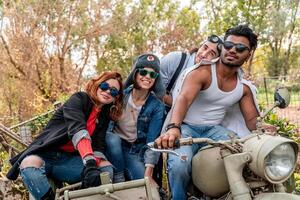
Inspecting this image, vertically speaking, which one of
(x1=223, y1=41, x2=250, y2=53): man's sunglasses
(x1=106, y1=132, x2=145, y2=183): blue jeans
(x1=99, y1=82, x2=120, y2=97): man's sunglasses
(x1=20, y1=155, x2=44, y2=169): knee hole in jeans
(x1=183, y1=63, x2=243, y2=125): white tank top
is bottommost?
(x1=106, y1=132, x2=145, y2=183): blue jeans

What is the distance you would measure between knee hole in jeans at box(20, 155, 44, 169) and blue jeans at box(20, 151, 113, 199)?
26 mm

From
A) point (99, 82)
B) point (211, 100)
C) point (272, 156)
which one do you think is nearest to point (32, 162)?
point (99, 82)

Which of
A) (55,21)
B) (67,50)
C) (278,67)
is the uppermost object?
(55,21)

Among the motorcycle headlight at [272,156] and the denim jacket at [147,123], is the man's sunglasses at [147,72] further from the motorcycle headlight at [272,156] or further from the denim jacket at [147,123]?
the motorcycle headlight at [272,156]

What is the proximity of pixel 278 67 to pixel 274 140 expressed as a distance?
125 ft

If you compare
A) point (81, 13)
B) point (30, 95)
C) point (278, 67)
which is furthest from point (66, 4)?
point (278, 67)

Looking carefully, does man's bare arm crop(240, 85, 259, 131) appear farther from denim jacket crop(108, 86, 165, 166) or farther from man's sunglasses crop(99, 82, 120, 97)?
man's sunglasses crop(99, 82, 120, 97)

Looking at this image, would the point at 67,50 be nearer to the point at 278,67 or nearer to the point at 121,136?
the point at 121,136

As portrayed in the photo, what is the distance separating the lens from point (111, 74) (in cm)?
385

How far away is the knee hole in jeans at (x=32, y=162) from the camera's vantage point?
3580 millimetres

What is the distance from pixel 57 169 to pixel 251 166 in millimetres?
1741

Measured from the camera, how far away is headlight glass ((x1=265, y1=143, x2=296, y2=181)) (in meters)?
2.62

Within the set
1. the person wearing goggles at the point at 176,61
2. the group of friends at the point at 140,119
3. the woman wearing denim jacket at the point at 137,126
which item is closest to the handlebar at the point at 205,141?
the group of friends at the point at 140,119

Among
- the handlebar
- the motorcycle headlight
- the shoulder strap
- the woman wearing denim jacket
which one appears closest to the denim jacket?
the woman wearing denim jacket
